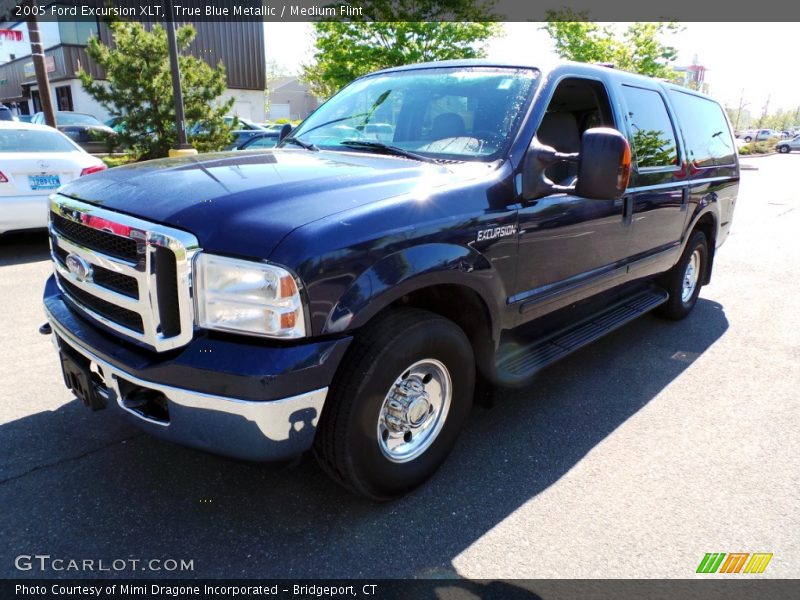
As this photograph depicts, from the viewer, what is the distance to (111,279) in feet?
7.68

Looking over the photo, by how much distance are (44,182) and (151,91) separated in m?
7.17

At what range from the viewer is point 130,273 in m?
2.17

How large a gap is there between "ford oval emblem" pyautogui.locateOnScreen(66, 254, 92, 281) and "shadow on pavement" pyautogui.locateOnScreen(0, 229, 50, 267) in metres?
4.79

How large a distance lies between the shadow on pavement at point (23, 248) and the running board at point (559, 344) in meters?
5.92

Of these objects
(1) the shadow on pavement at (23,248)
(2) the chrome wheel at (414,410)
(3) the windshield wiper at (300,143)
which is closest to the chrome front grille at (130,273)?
(2) the chrome wheel at (414,410)

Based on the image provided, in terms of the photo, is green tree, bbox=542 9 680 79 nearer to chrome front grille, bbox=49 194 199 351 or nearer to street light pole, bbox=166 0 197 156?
street light pole, bbox=166 0 197 156

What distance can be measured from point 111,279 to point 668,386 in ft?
11.4

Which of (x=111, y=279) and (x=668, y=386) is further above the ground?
(x=111, y=279)

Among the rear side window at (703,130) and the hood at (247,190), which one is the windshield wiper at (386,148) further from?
the rear side window at (703,130)

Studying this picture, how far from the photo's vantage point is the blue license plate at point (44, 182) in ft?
21.4

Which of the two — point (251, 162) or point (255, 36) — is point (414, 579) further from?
point (255, 36)

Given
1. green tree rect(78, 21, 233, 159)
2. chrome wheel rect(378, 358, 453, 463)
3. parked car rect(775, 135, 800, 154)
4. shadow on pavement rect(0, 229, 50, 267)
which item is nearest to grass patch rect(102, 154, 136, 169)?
green tree rect(78, 21, 233, 159)

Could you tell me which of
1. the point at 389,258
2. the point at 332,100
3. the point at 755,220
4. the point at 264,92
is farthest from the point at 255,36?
the point at 389,258

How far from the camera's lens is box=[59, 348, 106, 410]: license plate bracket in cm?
238
